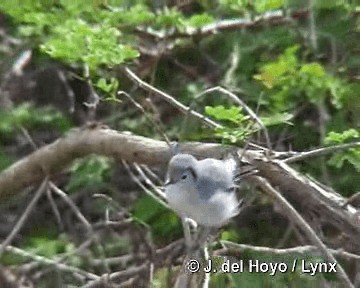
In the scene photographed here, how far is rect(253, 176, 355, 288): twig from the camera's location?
1.64 metres

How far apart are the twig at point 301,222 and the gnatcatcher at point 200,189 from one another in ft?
0.61

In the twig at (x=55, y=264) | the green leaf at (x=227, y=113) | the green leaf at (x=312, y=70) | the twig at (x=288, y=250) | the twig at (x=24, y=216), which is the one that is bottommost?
the twig at (x=55, y=264)

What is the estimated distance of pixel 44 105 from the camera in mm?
2877

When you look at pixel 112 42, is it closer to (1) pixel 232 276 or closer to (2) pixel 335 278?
(1) pixel 232 276

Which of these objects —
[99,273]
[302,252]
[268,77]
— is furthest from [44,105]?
[302,252]

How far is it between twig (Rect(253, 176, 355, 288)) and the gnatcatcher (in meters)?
0.18

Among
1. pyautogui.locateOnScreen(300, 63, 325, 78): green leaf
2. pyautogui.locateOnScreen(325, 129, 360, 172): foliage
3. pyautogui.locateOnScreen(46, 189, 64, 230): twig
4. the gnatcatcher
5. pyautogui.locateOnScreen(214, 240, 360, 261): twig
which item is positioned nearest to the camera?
the gnatcatcher

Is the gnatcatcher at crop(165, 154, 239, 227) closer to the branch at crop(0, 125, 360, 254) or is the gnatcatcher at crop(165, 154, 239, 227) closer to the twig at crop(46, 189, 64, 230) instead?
the branch at crop(0, 125, 360, 254)

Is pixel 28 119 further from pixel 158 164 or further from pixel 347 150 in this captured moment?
pixel 347 150

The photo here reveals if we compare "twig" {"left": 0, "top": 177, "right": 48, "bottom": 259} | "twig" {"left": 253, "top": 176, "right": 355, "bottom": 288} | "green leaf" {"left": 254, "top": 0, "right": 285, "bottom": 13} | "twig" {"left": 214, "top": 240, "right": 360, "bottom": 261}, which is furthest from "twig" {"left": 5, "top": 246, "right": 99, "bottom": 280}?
"green leaf" {"left": 254, "top": 0, "right": 285, "bottom": 13}

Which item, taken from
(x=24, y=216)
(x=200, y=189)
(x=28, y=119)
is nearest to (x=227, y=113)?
(x=200, y=189)

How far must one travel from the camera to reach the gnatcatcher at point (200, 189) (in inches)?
59.2

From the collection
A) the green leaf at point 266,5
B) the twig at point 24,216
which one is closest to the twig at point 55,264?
the twig at point 24,216

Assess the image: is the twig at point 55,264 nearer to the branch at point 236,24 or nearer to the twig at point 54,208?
the twig at point 54,208
